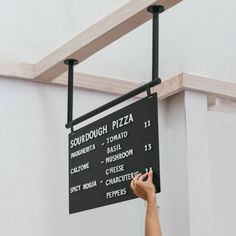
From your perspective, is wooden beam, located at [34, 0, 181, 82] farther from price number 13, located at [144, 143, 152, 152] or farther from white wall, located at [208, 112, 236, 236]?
white wall, located at [208, 112, 236, 236]

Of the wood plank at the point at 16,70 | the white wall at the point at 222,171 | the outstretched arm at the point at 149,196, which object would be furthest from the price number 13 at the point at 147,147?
the white wall at the point at 222,171

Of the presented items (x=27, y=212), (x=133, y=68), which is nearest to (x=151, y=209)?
(x=27, y=212)

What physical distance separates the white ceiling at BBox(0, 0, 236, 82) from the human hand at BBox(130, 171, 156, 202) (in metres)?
1.43

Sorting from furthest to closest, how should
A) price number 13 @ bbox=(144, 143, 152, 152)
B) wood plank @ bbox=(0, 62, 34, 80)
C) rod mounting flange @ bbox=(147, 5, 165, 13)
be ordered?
wood plank @ bbox=(0, 62, 34, 80) < rod mounting flange @ bbox=(147, 5, 165, 13) < price number 13 @ bbox=(144, 143, 152, 152)

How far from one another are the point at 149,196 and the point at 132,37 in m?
1.96

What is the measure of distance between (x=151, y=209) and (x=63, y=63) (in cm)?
131

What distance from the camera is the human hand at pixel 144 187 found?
266 centimetres

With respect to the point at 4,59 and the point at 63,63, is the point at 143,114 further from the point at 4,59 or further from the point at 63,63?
the point at 4,59

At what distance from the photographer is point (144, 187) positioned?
270 centimetres

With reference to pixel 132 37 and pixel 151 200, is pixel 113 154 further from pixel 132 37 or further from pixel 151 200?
pixel 132 37

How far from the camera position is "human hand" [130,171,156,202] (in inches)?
105

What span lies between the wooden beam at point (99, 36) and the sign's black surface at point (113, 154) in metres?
0.42

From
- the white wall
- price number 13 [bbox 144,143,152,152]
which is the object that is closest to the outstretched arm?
price number 13 [bbox 144,143,152,152]

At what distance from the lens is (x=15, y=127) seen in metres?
3.78
